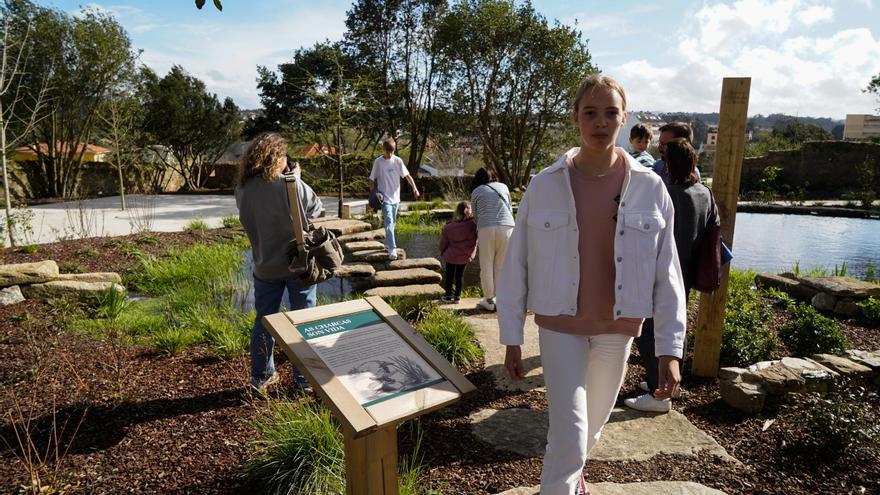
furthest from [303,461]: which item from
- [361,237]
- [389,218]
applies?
[361,237]

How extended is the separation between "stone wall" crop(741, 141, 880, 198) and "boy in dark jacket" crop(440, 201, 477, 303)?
2268cm

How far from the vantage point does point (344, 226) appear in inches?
405

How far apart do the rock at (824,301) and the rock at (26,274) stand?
798 centimetres

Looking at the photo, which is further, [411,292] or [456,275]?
[456,275]

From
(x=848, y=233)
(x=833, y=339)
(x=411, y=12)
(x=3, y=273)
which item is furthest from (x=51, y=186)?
(x=848, y=233)

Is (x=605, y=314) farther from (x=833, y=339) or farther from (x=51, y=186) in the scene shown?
(x=51, y=186)

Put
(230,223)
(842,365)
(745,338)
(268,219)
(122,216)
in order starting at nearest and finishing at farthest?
(268,219)
(842,365)
(745,338)
(230,223)
(122,216)

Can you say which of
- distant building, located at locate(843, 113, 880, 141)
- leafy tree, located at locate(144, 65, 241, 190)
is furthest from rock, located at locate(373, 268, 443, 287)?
distant building, located at locate(843, 113, 880, 141)

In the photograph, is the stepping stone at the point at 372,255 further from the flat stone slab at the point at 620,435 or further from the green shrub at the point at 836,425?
the green shrub at the point at 836,425

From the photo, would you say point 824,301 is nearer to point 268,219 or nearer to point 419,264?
point 419,264

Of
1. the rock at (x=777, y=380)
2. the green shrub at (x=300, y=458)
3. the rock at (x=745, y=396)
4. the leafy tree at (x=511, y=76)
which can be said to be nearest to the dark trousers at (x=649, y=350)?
the rock at (x=745, y=396)

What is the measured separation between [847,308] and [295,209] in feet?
17.7

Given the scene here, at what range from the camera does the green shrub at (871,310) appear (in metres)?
4.99

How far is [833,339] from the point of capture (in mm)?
4129
